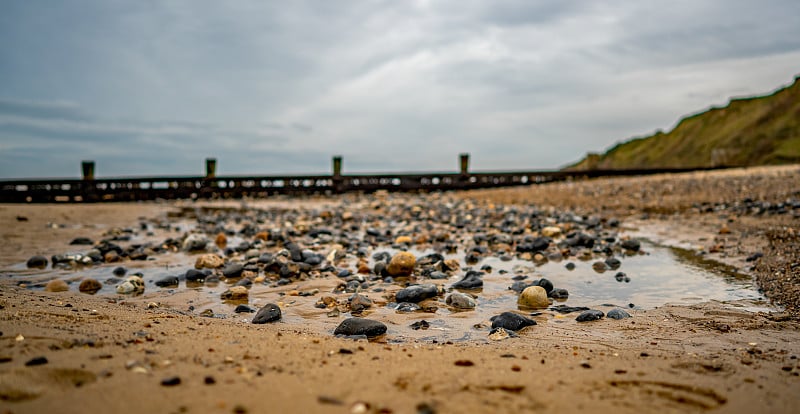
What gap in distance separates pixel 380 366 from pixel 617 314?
2.30 metres

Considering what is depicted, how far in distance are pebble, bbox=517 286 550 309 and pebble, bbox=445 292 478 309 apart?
43cm

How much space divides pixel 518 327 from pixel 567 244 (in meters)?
4.16

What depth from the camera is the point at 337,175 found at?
24078mm

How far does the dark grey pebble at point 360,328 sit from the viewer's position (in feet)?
10.7

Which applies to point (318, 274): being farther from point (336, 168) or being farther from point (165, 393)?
point (336, 168)

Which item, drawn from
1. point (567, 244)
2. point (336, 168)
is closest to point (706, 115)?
point (336, 168)

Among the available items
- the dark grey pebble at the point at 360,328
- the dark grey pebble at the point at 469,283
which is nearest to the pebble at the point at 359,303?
the dark grey pebble at the point at 360,328

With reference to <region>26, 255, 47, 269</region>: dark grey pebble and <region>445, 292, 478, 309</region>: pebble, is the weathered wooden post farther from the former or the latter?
<region>445, 292, 478, 309</region>: pebble

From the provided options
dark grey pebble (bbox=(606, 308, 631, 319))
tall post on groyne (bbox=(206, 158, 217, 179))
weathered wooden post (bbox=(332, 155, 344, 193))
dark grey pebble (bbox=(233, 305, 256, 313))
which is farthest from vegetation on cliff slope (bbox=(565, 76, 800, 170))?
dark grey pebble (bbox=(233, 305, 256, 313))

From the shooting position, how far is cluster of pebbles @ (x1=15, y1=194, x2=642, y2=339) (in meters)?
4.19

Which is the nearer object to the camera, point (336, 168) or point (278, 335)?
point (278, 335)

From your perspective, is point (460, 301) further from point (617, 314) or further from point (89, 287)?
point (89, 287)

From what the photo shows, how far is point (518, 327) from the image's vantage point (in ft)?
11.4

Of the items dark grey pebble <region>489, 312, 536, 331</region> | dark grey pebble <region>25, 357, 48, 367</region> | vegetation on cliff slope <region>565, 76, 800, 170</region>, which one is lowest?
dark grey pebble <region>489, 312, 536, 331</region>
